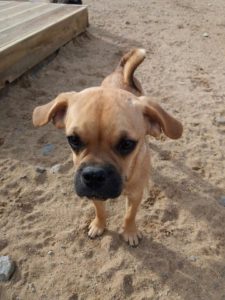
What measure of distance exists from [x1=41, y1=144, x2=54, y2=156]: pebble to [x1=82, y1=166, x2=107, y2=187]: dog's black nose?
1.70 meters

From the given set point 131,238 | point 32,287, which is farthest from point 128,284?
point 32,287

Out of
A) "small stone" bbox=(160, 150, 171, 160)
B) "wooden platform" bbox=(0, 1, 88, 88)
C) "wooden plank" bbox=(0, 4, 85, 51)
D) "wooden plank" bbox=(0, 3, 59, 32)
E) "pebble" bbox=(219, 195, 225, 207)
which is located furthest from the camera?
"wooden plank" bbox=(0, 3, 59, 32)

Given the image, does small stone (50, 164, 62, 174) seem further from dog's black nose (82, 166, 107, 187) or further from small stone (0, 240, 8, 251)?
dog's black nose (82, 166, 107, 187)

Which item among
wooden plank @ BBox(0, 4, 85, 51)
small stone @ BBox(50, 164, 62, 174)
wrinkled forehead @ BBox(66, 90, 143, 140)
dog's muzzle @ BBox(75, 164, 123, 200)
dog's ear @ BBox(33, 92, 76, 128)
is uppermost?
wrinkled forehead @ BBox(66, 90, 143, 140)

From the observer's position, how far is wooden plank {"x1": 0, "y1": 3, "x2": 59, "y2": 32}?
5641mm

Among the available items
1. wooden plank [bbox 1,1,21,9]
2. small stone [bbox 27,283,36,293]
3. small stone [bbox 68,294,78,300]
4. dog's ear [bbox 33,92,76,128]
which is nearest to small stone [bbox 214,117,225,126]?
dog's ear [bbox 33,92,76,128]

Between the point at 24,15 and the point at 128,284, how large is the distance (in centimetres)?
488

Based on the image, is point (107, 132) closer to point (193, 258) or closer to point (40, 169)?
point (193, 258)

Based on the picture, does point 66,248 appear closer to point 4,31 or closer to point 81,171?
point 81,171

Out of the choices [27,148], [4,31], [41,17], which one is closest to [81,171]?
[27,148]

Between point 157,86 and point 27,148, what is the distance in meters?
2.12

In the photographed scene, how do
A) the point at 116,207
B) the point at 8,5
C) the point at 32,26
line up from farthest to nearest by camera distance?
the point at 8,5 < the point at 32,26 < the point at 116,207

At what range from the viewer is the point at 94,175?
2279 mm

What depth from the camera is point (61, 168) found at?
12.3 feet
